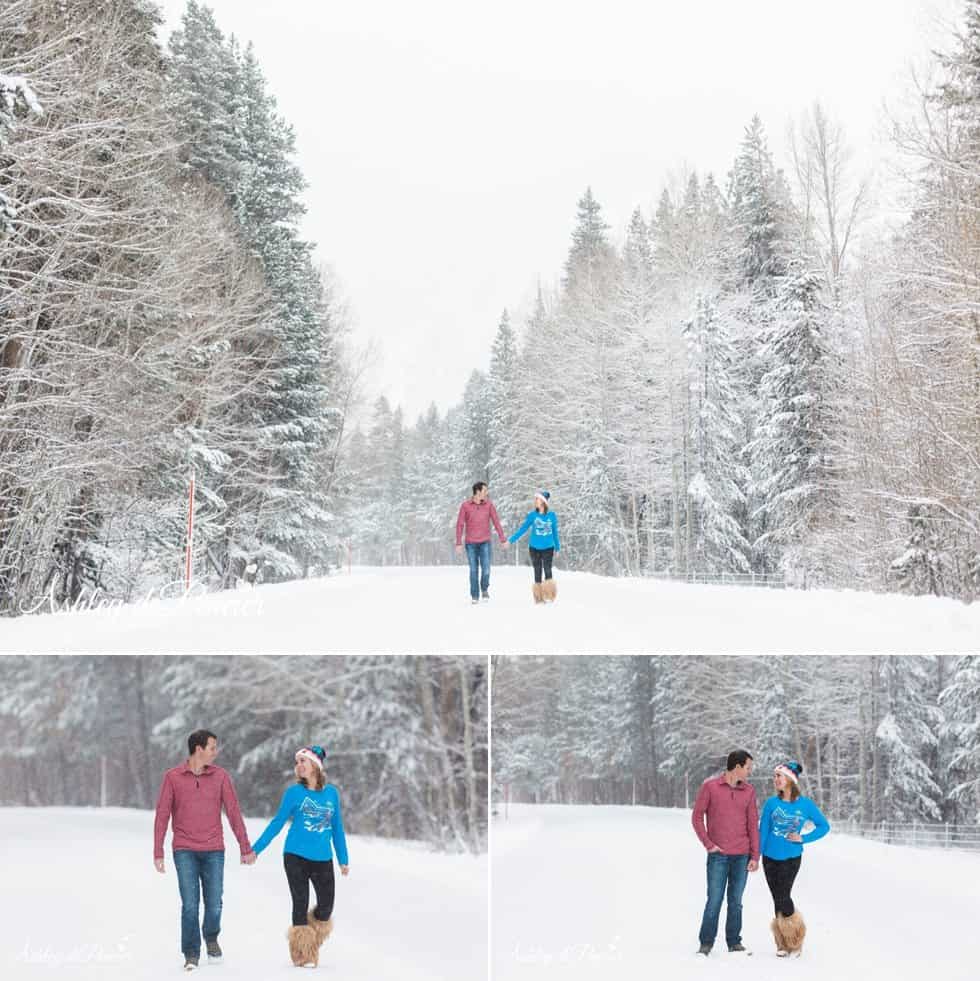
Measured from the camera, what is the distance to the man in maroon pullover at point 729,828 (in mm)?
9102

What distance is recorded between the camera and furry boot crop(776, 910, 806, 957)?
30.9ft

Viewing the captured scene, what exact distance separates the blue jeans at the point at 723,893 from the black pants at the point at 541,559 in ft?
21.3

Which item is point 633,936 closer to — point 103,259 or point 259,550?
point 103,259

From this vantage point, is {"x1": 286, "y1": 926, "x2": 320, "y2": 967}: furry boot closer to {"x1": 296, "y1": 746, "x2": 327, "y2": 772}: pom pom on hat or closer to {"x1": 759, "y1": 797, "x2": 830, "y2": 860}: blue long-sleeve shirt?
{"x1": 296, "y1": 746, "x2": 327, "y2": 772}: pom pom on hat

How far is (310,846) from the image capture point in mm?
8734

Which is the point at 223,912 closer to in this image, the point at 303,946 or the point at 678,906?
the point at 303,946

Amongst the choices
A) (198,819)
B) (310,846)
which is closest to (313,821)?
(310,846)

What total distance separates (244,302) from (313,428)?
3.72m

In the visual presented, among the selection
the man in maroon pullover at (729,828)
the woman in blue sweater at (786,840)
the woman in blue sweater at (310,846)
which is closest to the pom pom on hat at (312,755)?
the woman in blue sweater at (310,846)

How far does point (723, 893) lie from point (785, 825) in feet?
2.32

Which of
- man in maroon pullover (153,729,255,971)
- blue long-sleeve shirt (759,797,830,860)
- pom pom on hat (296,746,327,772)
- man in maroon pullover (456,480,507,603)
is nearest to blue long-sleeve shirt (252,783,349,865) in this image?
pom pom on hat (296,746,327,772)

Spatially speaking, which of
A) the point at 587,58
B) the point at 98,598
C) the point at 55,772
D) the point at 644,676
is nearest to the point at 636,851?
the point at 644,676

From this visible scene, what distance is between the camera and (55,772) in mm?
11039

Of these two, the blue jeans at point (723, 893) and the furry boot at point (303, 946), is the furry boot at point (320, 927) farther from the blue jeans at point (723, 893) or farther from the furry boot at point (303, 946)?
the blue jeans at point (723, 893)
